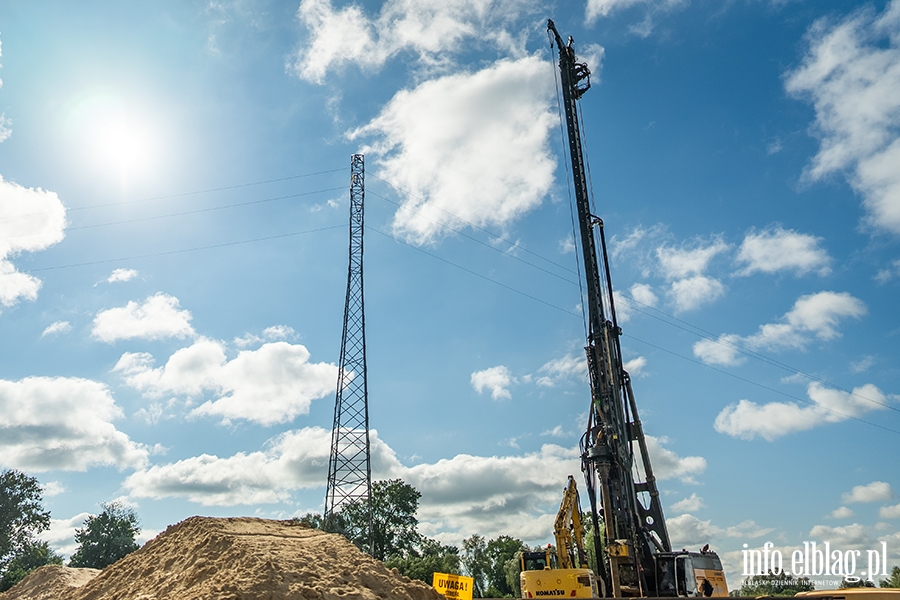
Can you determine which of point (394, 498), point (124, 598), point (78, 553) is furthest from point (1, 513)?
point (124, 598)

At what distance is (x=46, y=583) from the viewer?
29.9m

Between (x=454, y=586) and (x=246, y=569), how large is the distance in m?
9.48

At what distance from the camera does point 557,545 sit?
2284 cm

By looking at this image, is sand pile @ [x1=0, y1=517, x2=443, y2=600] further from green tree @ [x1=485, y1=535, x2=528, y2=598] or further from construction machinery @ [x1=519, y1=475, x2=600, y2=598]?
green tree @ [x1=485, y1=535, x2=528, y2=598]

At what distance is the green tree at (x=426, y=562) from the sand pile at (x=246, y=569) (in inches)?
1017

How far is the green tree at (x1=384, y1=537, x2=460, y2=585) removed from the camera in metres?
51.0

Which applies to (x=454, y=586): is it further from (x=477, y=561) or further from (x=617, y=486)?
(x=477, y=561)

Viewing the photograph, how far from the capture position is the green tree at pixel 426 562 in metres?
51.0

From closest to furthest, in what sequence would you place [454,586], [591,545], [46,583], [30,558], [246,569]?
[246,569] < [454,586] < [46,583] < [591,545] < [30,558]

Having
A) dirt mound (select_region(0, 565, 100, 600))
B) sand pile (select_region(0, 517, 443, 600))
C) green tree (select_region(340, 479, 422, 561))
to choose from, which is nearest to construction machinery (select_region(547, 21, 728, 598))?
sand pile (select_region(0, 517, 443, 600))

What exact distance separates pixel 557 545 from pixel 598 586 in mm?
1943

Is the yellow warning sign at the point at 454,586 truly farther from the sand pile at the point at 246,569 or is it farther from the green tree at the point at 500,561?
the green tree at the point at 500,561

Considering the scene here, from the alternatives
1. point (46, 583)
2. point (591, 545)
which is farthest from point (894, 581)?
point (46, 583)

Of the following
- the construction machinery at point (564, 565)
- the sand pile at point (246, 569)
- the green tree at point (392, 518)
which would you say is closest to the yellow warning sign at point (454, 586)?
the construction machinery at point (564, 565)
